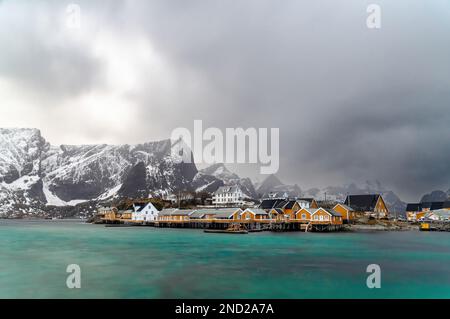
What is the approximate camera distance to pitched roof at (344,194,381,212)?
92875 mm

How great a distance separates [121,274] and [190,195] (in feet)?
415

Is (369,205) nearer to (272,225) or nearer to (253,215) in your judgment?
(272,225)

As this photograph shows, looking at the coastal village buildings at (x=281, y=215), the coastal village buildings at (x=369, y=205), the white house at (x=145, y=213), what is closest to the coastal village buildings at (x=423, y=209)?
the coastal village buildings at (x=281, y=215)

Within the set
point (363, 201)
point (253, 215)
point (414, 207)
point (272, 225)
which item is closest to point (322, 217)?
point (272, 225)

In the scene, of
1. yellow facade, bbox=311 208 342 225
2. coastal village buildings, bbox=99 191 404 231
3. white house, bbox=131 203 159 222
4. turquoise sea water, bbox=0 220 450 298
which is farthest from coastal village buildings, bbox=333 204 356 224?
white house, bbox=131 203 159 222

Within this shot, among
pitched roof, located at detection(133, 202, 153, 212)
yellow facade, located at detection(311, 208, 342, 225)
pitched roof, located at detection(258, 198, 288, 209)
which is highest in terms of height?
pitched roof, located at detection(258, 198, 288, 209)

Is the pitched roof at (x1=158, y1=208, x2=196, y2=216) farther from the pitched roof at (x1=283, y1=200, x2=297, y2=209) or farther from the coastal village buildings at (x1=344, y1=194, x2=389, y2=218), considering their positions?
the coastal village buildings at (x1=344, y1=194, x2=389, y2=218)

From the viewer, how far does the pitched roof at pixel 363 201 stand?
92.9 meters

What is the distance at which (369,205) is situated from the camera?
9325 centimetres

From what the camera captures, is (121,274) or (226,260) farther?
(226,260)

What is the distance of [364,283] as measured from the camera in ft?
77.8

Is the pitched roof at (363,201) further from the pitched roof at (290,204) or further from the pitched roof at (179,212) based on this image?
the pitched roof at (179,212)
